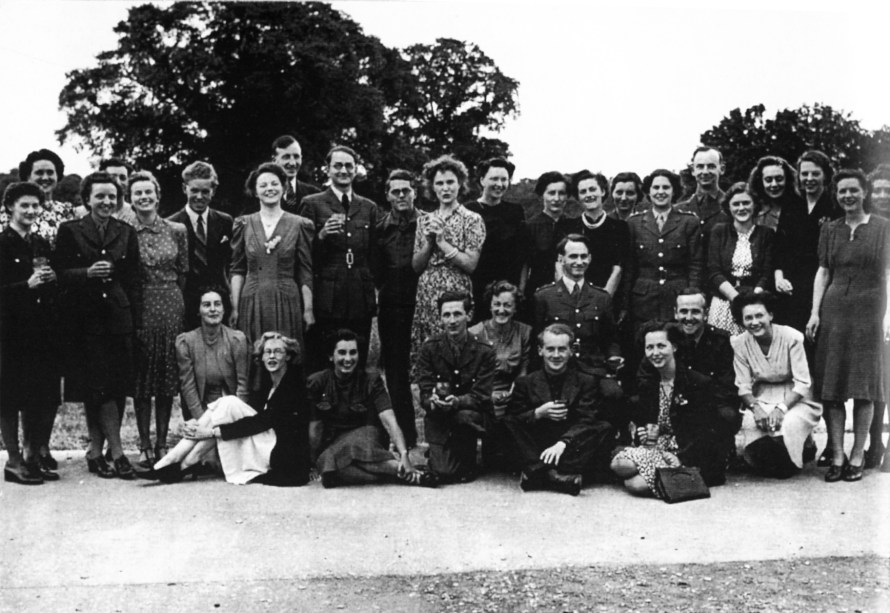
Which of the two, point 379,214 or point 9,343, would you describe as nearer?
point 9,343

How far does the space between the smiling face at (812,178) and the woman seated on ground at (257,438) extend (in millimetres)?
3294

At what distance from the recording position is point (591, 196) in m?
6.18

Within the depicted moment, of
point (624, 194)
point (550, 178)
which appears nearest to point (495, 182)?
point (550, 178)

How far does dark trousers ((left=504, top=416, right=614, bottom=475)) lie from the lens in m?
5.33

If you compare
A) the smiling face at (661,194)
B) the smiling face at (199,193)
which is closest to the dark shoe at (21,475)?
the smiling face at (199,193)

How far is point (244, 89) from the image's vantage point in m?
6.74

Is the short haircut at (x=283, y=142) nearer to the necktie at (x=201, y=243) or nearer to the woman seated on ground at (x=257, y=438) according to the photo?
the necktie at (x=201, y=243)

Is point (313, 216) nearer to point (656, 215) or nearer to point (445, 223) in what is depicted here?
point (445, 223)

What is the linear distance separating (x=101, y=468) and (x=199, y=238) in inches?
60.0

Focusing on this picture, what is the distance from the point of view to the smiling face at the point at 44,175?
5.87m

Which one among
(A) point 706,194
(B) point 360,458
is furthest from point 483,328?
(A) point 706,194

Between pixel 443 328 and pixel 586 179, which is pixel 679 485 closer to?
pixel 443 328

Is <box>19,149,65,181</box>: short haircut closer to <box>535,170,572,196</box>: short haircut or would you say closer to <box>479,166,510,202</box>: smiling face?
<box>479,166,510,202</box>: smiling face

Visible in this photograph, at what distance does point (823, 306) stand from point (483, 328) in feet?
6.62
